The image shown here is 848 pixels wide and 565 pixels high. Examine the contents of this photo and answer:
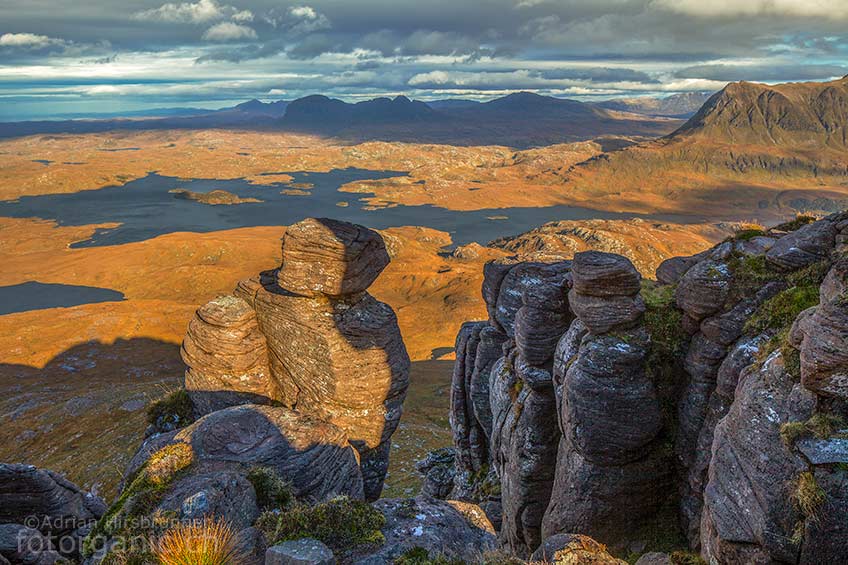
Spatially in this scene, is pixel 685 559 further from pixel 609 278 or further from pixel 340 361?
pixel 340 361

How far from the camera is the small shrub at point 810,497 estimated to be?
11531 millimetres

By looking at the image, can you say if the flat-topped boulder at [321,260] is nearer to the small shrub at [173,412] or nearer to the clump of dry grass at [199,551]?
the small shrub at [173,412]

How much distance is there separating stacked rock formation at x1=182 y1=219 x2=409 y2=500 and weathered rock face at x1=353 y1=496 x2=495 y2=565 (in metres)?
12.2

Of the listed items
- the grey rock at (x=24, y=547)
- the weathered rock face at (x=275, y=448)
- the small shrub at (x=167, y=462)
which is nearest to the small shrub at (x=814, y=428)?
the weathered rock face at (x=275, y=448)

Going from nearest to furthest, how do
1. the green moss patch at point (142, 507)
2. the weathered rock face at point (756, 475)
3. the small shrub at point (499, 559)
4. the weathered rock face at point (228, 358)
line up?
the weathered rock face at point (756, 475) < the small shrub at point (499, 559) < the green moss patch at point (142, 507) < the weathered rock face at point (228, 358)

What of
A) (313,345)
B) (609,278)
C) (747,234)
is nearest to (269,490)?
(313,345)

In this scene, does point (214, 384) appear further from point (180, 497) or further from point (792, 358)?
point (792, 358)

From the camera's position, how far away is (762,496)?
1272cm

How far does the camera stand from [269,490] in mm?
19406

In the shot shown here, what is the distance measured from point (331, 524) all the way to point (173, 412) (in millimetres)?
21982

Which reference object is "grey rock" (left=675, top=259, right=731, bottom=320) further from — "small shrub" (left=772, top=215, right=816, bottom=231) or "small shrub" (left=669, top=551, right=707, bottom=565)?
"small shrub" (left=669, top=551, right=707, bottom=565)

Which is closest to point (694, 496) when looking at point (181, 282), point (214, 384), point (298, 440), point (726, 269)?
point (726, 269)

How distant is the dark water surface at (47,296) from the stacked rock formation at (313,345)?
146m

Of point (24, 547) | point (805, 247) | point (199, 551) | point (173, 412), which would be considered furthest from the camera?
point (173, 412)
